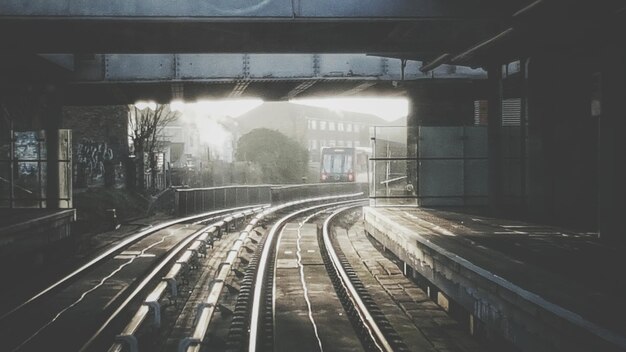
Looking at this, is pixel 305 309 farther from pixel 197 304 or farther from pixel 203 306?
pixel 197 304

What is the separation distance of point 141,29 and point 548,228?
→ 25.6 ft

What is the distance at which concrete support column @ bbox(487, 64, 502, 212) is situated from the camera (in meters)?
12.3

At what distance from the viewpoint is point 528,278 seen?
17.6 feet

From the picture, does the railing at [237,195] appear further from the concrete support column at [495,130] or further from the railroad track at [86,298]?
the concrete support column at [495,130]

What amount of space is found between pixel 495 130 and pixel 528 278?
7.70 meters

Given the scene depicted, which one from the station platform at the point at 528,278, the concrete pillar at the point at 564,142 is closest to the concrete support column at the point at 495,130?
the concrete pillar at the point at 564,142

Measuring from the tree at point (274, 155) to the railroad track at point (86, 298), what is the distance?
31.0m

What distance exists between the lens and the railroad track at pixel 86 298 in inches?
230

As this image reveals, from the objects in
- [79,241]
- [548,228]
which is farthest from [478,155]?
[79,241]

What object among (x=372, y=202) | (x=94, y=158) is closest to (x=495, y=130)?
(x=372, y=202)

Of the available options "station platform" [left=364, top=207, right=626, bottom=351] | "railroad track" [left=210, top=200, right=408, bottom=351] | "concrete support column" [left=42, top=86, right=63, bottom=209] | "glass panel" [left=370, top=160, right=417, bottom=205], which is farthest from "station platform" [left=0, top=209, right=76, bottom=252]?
"glass panel" [left=370, top=160, right=417, bottom=205]

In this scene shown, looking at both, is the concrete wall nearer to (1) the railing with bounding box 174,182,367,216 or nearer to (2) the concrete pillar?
(1) the railing with bounding box 174,182,367,216

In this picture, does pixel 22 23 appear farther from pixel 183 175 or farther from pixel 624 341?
pixel 183 175

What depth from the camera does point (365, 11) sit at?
760 centimetres
